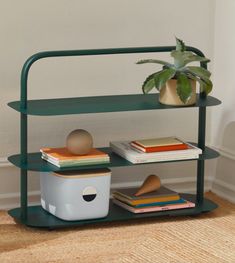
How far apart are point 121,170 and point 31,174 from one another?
1.38 feet

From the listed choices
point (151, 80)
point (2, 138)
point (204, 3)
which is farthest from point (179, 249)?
point (204, 3)

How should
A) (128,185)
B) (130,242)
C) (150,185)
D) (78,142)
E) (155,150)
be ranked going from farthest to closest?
(128,185) → (150,185) → (155,150) → (78,142) → (130,242)

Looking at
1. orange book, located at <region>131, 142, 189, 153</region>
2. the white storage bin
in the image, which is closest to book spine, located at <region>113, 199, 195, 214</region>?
the white storage bin

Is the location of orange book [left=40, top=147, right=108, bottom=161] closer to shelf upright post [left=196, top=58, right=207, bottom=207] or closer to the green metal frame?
the green metal frame

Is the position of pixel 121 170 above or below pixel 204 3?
below

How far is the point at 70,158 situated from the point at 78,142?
7 centimetres

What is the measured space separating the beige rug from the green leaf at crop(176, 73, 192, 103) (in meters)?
0.53

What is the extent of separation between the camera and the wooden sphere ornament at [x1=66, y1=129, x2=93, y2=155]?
129 inches

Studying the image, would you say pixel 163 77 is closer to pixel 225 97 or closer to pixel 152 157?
pixel 152 157

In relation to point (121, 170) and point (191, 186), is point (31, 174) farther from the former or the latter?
point (191, 186)

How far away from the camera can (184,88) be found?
329cm

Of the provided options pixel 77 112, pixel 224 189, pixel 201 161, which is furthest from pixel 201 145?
pixel 77 112

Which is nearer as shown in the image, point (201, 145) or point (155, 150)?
point (155, 150)

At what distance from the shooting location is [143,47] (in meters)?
3.52
